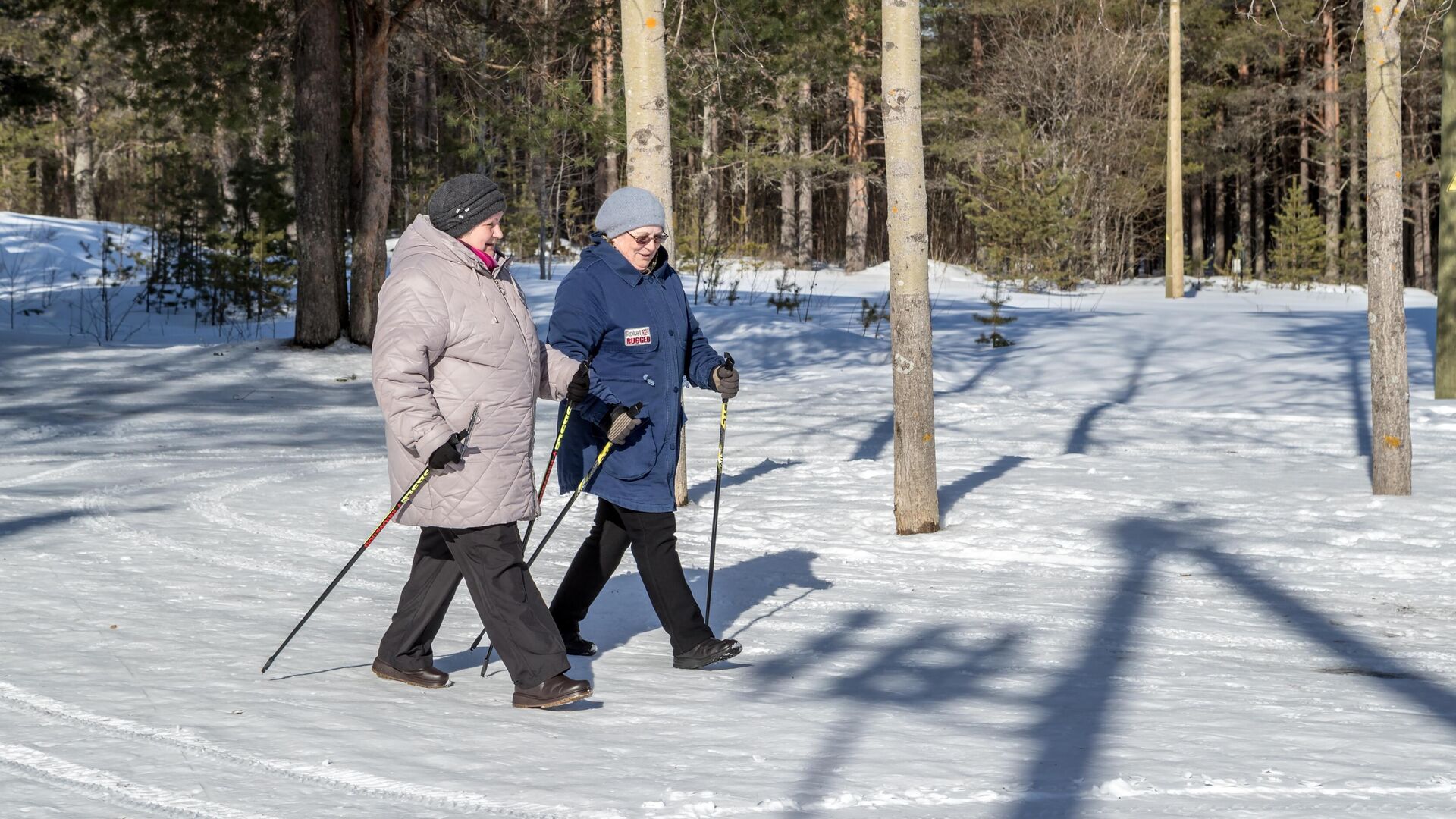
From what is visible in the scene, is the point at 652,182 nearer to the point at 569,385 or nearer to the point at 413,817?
the point at 569,385

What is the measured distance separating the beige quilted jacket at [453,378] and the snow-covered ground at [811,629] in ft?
2.22

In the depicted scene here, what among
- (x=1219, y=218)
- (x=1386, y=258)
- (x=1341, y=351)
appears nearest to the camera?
(x=1386, y=258)

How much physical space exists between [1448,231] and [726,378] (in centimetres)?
865

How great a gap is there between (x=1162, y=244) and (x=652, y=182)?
1533 inches

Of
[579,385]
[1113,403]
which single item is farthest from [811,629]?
[1113,403]

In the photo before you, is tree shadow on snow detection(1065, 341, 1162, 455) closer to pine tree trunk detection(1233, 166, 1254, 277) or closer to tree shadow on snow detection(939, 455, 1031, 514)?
tree shadow on snow detection(939, 455, 1031, 514)

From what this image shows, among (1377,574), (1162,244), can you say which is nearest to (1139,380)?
(1377,574)

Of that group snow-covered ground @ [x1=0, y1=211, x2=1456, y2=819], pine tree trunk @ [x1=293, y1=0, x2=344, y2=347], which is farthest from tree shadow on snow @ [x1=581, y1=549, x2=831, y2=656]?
pine tree trunk @ [x1=293, y1=0, x2=344, y2=347]

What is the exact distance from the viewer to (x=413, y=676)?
4.82 meters

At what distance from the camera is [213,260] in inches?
736

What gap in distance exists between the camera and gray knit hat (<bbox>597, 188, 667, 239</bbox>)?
5.09 metres

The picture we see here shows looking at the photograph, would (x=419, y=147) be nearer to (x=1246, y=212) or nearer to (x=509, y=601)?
(x=509, y=601)

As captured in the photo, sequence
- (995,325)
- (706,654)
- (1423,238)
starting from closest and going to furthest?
(706,654) < (995,325) < (1423,238)

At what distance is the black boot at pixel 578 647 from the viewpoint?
5.38 m
